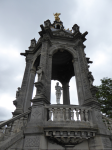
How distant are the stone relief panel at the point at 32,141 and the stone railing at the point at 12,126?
2.62 feet

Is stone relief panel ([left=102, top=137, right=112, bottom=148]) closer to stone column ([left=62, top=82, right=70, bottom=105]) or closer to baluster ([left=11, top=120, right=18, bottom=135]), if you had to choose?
baluster ([left=11, top=120, right=18, bottom=135])

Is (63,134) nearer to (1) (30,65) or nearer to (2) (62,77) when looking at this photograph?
(1) (30,65)

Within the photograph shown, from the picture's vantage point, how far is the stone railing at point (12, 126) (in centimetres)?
513

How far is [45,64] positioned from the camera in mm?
8680

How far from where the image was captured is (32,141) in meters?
5.18

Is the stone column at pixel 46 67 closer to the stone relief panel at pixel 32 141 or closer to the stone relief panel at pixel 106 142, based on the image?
the stone relief panel at pixel 32 141

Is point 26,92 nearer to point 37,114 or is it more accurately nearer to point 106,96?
point 37,114

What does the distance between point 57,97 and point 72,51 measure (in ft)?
15.6

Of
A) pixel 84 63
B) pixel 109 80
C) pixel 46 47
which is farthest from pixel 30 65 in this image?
pixel 109 80

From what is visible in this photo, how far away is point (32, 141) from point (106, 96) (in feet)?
48.1

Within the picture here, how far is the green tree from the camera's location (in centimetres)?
1598

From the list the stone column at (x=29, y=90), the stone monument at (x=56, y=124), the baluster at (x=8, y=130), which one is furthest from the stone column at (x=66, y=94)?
the baluster at (x=8, y=130)

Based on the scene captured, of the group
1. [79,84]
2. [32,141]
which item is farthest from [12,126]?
[79,84]

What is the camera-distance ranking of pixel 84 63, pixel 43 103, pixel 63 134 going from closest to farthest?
1. pixel 63 134
2. pixel 43 103
3. pixel 84 63
